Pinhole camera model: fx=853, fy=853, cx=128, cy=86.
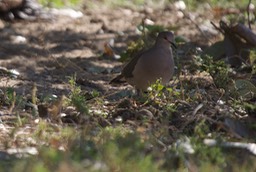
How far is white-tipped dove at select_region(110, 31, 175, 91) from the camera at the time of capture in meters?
7.73

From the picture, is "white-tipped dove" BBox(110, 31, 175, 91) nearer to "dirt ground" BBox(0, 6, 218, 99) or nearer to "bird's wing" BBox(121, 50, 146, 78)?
"bird's wing" BBox(121, 50, 146, 78)

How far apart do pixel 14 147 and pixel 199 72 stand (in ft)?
10.9

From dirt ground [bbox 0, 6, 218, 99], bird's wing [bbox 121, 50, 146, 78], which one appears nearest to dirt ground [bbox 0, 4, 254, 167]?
dirt ground [bbox 0, 6, 218, 99]

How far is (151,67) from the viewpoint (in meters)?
7.81

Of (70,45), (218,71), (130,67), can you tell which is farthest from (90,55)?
(218,71)

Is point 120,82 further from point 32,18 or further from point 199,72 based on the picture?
point 32,18

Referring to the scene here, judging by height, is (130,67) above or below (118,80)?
above

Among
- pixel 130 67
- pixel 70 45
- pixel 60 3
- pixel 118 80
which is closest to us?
pixel 130 67

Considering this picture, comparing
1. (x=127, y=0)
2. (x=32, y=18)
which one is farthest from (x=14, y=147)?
(x=127, y=0)

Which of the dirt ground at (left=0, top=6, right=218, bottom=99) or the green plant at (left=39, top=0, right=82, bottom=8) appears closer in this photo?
the dirt ground at (left=0, top=6, right=218, bottom=99)

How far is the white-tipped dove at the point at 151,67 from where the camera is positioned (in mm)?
7727

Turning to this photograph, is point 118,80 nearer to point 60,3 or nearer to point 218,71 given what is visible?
point 218,71

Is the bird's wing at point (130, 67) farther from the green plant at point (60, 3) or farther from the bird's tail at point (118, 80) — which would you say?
the green plant at point (60, 3)

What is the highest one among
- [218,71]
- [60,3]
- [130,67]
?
[218,71]
